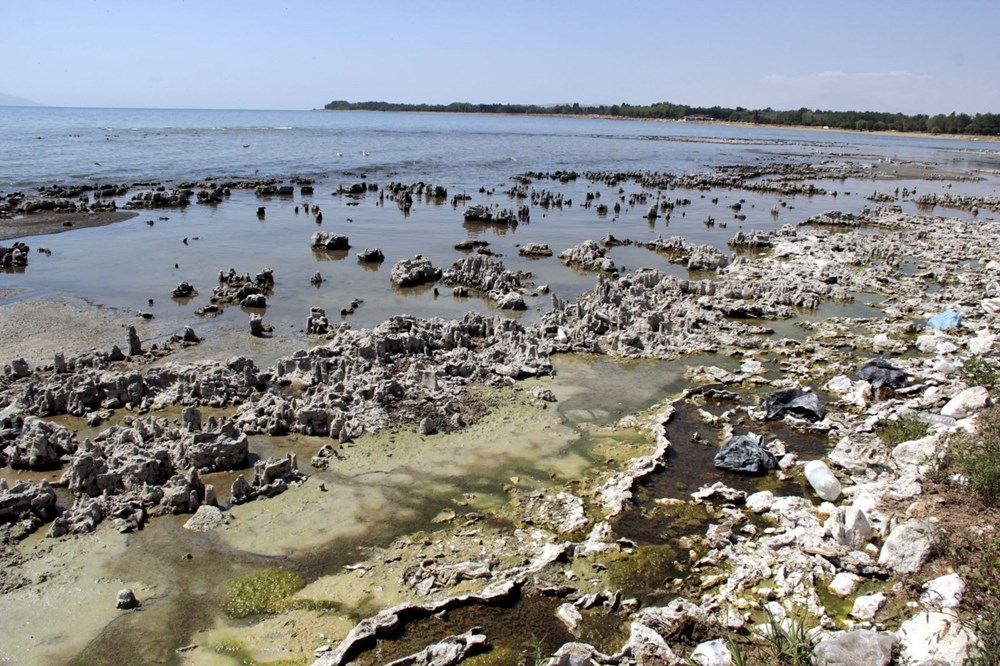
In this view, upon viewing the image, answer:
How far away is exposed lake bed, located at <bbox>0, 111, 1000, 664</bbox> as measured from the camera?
6.12m

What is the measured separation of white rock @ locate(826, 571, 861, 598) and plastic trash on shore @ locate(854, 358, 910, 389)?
210 inches

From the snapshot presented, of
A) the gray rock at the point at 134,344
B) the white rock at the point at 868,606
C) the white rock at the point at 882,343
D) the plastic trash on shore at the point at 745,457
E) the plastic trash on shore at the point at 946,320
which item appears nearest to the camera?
the white rock at the point at 868,606

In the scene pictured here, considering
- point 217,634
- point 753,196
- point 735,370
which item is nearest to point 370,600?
point 217,634

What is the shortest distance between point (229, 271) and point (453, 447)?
12021mm

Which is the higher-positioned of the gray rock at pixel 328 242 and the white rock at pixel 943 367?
the gray rock at pixel 328 242

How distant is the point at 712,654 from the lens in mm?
5250

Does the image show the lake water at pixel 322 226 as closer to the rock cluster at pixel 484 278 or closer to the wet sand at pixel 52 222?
the rock cluster at pixel 484 278

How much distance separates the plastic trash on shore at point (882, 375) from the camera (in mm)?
10617

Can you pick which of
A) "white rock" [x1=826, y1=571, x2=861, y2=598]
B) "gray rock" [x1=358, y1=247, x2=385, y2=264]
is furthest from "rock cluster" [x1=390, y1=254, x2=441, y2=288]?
"white rock" [x1=826, y1=571, x2=861, y2=598]

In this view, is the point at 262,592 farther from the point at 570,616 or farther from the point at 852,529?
the point at 852,529

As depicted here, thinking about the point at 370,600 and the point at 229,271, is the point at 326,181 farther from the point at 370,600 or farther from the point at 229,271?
the point at 370,600

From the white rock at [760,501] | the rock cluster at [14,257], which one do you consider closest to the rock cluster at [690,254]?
the white rock at [760,501]

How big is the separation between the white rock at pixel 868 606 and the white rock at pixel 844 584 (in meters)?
0.23

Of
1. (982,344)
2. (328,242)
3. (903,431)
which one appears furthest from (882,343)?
(328,242)
